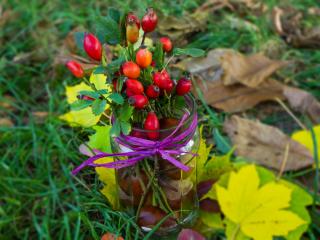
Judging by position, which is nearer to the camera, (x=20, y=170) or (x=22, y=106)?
(x=20, y=170)

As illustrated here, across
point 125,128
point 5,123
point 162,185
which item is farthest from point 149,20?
point 5,123

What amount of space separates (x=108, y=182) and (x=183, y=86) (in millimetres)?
268

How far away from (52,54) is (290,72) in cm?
77

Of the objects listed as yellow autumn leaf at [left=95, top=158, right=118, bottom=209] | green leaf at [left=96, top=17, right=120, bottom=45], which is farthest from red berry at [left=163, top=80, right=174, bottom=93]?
yellow autumn leaf at [left=95, top=158, right=118, bottom=209]

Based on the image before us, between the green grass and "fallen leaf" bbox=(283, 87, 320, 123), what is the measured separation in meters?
0.07

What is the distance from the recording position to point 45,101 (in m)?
1.58

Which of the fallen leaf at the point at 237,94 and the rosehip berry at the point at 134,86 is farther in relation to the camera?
the fallen leaf at the point at 237,94

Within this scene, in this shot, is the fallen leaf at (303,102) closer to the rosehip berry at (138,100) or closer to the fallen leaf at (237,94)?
the fallen leaf at (237,94)

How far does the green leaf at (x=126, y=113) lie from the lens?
73cm

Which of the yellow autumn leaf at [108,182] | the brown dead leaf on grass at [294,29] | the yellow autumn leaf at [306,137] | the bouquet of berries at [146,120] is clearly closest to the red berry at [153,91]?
the bouquet of berries at [146,120]

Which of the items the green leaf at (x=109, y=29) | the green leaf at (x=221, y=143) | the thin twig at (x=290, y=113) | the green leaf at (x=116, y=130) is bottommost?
the thin twig at (x=290, y=113)

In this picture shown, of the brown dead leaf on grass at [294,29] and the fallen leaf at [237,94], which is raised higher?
the fallen leaf at [237,94]

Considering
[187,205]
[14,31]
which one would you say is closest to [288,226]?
[187,205]

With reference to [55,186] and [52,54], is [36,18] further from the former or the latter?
[55,186]
